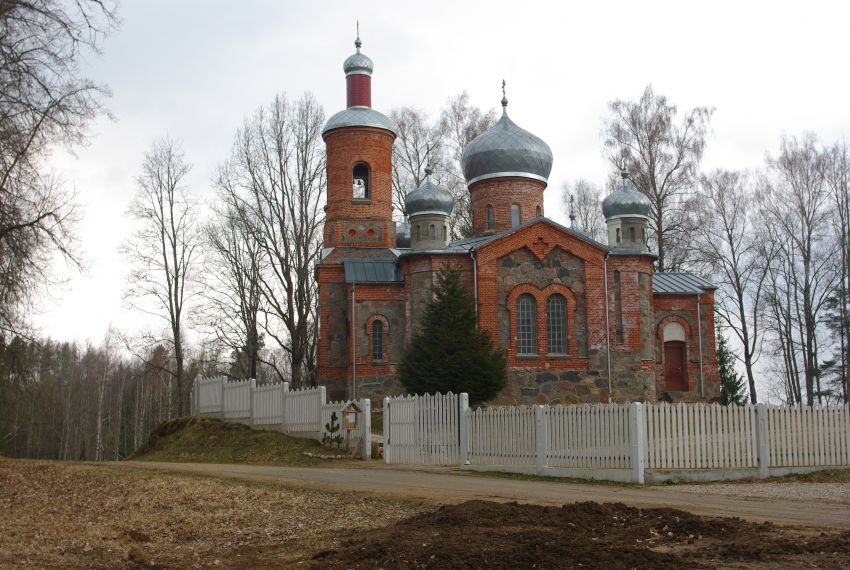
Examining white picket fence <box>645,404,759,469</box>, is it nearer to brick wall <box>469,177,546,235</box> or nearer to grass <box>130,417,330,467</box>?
grass <box>130,417,330,467</box>

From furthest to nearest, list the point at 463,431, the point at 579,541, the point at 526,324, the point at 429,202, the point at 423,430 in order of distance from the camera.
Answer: the point at 429,202
the point at 526,324
the point at 423,430
the point at 463,431
the point at 579,541

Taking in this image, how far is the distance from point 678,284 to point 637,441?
21165mm

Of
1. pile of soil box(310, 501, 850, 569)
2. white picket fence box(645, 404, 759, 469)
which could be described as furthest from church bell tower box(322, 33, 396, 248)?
pile of soil box(310, 501, 850, 569)

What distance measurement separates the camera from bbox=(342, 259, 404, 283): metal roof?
3278cm

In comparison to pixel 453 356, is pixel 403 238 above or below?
above

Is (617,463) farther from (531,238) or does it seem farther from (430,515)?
(531,238)

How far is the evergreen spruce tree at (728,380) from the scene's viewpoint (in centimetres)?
3788

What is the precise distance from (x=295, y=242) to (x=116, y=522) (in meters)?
27.8

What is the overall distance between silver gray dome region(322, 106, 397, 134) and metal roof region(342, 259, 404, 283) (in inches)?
211

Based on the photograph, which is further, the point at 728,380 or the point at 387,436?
the point at 728,380

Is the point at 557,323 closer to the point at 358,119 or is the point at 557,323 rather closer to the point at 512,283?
the point at 512,283

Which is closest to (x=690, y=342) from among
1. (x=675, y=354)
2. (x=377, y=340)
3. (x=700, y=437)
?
(x=675, y=354)

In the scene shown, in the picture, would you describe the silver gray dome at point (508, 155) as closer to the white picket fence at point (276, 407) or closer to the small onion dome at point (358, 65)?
the small onion dome at point (358, 65)

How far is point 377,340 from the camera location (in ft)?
107
